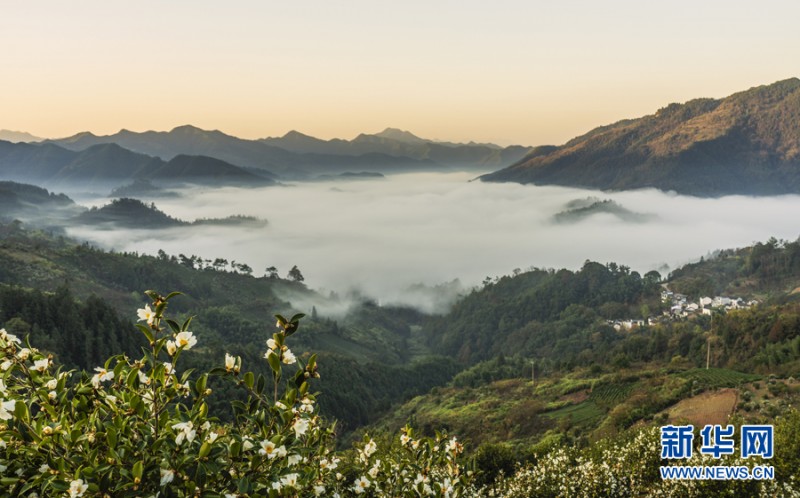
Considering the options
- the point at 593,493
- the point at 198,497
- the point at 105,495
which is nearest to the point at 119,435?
the point at 105,495

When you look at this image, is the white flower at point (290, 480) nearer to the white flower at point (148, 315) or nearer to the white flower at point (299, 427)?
the white flower at point (299, 427)

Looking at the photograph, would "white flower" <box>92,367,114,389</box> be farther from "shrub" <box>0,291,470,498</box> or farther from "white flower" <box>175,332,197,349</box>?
"white flower" <box>175,332,197,349</box>

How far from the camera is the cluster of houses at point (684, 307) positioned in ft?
444

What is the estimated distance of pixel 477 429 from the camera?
6756 centimetres

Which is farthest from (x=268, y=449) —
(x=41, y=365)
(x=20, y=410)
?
(x=41, y=365)

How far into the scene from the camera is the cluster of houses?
13538cm

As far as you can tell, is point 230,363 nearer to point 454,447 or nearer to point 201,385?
point 201,385

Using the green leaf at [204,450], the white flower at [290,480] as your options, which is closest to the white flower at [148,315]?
the green leaf at [204,450]

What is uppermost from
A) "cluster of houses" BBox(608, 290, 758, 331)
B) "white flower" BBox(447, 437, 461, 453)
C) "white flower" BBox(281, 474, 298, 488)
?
"white flower" BBox(281, 474, 298, 488)

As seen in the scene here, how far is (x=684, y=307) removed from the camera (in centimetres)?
14600

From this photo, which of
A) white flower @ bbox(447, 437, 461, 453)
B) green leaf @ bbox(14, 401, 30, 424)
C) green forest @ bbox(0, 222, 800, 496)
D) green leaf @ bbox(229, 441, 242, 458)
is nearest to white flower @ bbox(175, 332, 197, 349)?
green forest @ bbox(0, 222, 800, 496)

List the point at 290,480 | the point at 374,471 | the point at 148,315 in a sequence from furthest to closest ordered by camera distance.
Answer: the point at 374,471 → the point at 148,315 → the point at 290,480

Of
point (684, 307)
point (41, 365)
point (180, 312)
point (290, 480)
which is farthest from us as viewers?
point (180, 312)

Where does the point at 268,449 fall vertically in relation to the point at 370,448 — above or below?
above
